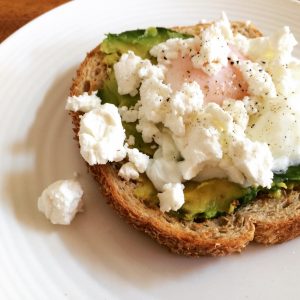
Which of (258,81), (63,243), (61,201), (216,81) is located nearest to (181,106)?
(216,81)

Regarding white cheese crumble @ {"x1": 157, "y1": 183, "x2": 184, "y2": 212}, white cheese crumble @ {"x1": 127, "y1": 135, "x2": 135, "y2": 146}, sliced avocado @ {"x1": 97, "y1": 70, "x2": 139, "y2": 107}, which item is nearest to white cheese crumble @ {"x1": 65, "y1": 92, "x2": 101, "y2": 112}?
sliced avocado @ {"x1": 97, "y1": 70, "x2": 139, "y2": 107}

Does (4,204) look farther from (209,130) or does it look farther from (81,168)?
(209,130)

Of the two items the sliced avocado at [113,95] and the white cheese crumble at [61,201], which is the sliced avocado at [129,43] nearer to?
the sliced avocado at [113,95]

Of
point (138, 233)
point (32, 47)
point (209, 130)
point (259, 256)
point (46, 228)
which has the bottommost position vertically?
point (259, 256)

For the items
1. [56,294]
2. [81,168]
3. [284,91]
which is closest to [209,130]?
[284,91]

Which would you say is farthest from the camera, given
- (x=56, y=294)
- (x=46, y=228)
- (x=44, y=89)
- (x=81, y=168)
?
(x=44, y=89)

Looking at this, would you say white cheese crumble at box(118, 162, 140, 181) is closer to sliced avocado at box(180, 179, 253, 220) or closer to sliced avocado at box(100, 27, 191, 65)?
sliced avocado at box(180, 179, 253, 220)

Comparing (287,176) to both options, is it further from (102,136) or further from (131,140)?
(102,136)
